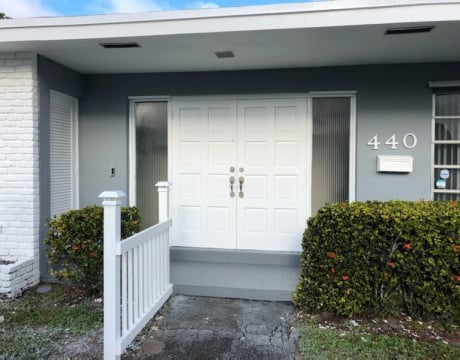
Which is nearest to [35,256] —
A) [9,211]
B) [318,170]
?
[9,211]

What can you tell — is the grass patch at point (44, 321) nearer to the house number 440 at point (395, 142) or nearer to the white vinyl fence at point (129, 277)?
the white vinyl fence at point (129, 277)

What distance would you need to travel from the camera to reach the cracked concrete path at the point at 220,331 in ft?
8.85

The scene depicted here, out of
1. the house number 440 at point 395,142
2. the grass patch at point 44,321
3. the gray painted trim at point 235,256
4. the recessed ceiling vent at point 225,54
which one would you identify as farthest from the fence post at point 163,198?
the house number 440 at point 395,142

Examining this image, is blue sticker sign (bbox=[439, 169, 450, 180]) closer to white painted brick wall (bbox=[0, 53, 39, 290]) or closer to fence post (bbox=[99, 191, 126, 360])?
fence post (bbox=[99, 191, 126, 360])

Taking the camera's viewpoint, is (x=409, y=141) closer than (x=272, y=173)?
Yes

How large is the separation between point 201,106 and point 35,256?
2.62 meters

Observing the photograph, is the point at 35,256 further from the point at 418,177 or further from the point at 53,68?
the point at 418,177

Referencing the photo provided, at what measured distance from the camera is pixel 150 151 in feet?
16.2

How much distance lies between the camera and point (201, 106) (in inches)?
188

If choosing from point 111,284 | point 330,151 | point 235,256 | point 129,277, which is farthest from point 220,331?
point 330,151

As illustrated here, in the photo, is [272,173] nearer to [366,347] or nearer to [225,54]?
[225,54]

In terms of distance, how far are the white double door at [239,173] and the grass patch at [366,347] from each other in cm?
177

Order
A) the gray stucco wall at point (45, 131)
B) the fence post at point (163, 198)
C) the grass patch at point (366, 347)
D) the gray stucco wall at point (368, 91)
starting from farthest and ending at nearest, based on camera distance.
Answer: the gray stucco wall at point (368, 91), the gray stucco wall at point (45, 131), the fence post at point (163, 198), the grass patch at point (366, 347)

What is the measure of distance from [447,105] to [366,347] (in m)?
3.09
